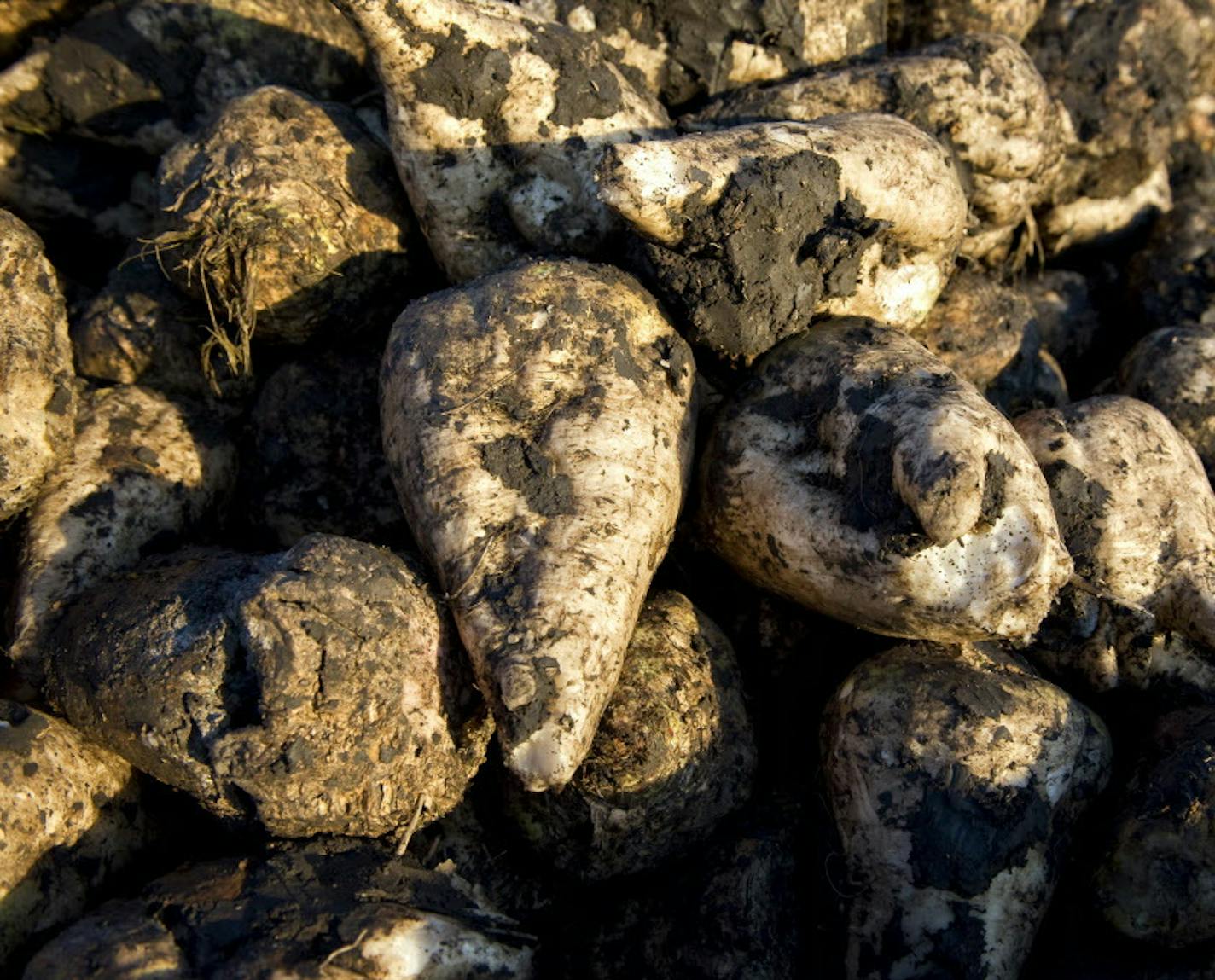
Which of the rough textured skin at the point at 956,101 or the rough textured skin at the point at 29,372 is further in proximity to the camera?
the rough textured skin at the point at 956,101

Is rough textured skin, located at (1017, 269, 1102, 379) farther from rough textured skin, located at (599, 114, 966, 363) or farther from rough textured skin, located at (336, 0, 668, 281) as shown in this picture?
rough textured skin, located at (336, 0, 668, 281)

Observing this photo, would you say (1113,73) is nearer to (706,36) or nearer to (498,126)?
(706,36)

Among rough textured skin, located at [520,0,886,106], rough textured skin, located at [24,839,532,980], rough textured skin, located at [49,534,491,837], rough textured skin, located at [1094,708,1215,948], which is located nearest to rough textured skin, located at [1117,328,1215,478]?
rough textured skin, located at [1094,708,1215,948]

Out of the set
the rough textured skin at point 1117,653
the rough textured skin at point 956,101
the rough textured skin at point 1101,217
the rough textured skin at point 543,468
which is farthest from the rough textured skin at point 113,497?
the rough textured skin at point 1101,217

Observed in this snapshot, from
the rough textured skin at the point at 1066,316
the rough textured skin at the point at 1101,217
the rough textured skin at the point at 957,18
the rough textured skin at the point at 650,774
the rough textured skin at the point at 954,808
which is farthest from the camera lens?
the rough textured skin at the point at 1101,217

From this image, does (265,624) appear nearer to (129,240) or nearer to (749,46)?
(129,240)

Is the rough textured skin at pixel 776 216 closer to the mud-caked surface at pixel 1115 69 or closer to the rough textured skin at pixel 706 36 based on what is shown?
the rough textured skin at pixel 706 36
